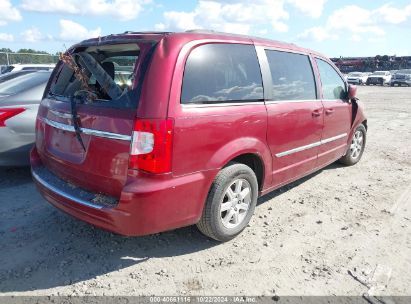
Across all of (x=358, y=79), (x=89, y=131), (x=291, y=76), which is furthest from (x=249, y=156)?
(x=358, y=79)

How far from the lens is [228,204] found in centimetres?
357

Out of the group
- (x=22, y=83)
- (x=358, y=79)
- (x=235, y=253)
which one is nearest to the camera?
(x=235, y=253)

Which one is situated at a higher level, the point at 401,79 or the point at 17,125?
the point at 401,79

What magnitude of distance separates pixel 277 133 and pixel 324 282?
1533 millimetres

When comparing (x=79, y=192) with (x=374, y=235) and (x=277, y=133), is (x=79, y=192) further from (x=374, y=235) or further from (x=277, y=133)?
(x=374, y=235)

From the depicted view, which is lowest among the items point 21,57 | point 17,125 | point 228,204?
point 228,204

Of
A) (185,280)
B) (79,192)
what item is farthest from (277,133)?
(79,192)

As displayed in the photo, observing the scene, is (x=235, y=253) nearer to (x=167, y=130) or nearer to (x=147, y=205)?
(x=147, y=205)

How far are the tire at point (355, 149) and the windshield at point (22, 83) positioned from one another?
15.7ft

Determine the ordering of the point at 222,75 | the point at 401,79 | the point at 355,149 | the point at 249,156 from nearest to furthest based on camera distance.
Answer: the point at 222,75 < the point at 249,156 < the point at 355,149 < the point at 401,79

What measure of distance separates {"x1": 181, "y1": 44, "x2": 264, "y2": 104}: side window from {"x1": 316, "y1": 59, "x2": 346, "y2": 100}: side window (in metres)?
1.57

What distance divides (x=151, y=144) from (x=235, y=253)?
1.35 m

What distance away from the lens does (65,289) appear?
9.43 ft

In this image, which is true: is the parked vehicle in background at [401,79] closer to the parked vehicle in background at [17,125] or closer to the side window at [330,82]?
the side window at [330,82]
